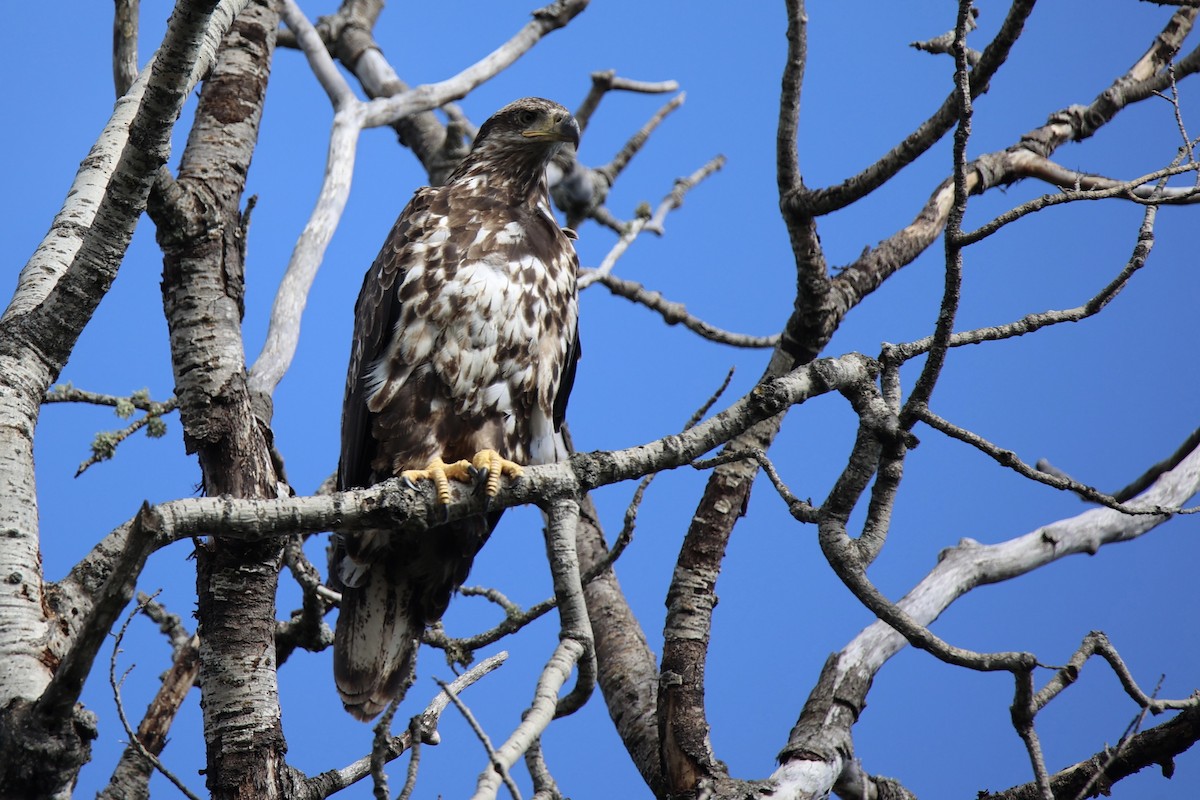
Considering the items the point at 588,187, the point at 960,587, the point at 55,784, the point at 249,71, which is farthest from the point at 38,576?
the point at 588,187

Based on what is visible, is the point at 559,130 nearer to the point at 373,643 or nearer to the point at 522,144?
the point at 522,144

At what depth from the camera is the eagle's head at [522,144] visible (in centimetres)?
459

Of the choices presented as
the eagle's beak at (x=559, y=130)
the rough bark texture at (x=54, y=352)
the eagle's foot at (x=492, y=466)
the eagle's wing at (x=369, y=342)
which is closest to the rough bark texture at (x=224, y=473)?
the rough bark texture at (x=54, y=352)

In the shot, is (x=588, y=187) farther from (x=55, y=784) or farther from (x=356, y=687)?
(x=55, y=784)

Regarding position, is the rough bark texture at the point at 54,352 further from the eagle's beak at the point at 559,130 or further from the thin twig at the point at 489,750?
the eagle's beak at the point at 559,130

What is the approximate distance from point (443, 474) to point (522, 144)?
5.39 ft

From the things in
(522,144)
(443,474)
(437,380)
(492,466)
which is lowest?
(443,474)

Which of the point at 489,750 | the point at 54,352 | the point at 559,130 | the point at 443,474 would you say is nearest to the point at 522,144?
the point at 559,130

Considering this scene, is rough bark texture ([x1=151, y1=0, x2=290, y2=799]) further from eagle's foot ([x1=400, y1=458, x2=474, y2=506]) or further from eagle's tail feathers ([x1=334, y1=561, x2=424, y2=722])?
eagle's tail feathers ([x1=334, y1=561, x2=424, y2=722])

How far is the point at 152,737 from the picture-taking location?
4461 mm

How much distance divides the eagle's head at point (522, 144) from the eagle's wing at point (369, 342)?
45 cm

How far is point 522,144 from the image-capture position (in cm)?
464

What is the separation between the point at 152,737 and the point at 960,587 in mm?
3029

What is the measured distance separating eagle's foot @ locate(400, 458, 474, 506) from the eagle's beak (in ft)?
4.70
